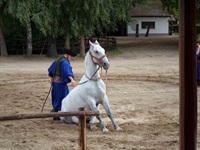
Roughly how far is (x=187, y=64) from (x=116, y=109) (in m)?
8.10

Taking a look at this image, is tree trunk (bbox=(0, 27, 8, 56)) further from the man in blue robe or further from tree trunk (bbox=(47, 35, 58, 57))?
the man in blue robe

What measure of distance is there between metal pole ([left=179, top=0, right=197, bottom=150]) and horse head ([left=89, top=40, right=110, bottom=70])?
5571mm

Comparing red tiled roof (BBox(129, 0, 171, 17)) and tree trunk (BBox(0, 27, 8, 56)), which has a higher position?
red tiled roof (BBox(129, 0, 171, 17))

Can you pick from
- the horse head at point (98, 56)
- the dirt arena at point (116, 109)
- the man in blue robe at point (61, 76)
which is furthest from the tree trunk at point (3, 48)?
the horse head at point (98, 56)

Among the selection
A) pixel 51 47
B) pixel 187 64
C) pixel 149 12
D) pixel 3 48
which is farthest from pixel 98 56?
pixel 149 12

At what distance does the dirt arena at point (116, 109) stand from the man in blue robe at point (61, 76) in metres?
0.56

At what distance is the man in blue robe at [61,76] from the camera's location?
9705 millimetres

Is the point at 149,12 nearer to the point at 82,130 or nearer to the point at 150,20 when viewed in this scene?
the point at 150,20

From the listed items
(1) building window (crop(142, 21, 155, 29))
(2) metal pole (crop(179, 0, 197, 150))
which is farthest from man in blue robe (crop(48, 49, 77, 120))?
(1) building window (crop(142, 21, 155, 29))

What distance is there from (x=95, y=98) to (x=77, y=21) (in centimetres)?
1692

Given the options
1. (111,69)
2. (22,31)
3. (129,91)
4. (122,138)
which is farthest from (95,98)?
(22,31)

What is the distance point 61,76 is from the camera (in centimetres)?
993

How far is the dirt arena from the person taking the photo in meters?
7.99

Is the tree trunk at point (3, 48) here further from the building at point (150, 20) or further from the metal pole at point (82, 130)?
the building at point (150, 20)
